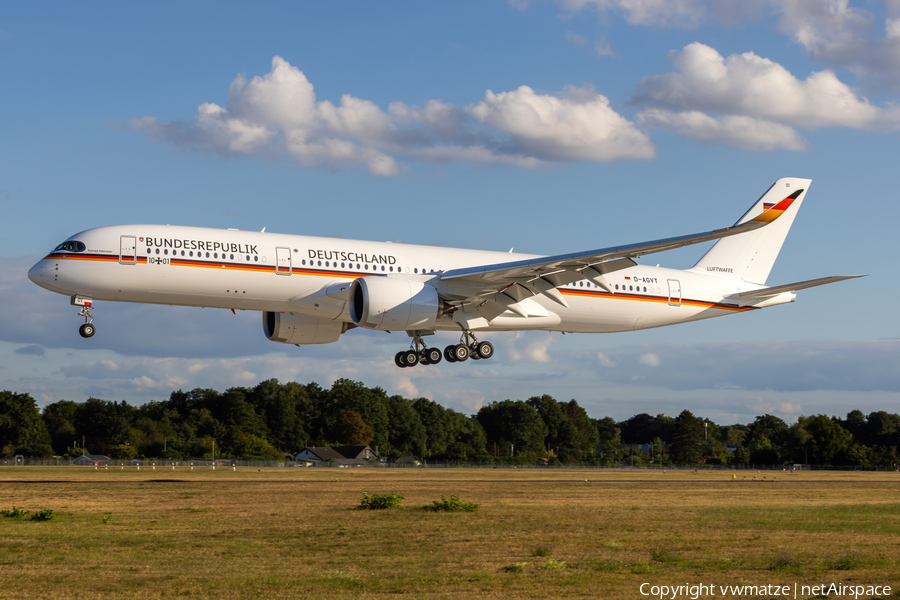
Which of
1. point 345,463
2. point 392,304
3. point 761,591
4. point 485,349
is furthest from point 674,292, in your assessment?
point 345,463

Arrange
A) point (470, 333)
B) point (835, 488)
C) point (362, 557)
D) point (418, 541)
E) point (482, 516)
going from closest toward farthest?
point (362, 557)
point (418, 541)
point (482, 516)
point (470, 333)
point (835, 488)

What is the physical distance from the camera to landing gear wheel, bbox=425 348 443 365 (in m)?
43.1

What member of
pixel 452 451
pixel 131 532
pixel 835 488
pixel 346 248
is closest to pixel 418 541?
→ pixel 131 532

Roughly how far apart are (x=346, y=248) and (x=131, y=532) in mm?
15097

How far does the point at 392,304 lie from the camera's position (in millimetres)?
36750

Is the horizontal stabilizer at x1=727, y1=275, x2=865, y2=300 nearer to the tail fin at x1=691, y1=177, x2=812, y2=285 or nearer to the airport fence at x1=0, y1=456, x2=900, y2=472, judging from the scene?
the tail fin at x1=691, y1=177, x2=812, y2=285

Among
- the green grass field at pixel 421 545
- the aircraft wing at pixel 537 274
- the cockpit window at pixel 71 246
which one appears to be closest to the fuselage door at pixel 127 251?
the cockpit window at pixel 71 246

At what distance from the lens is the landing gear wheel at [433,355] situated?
43094 millimetres

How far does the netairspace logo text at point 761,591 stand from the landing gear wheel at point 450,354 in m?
22.3

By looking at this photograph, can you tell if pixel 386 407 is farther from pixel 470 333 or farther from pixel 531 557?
pixel 531 557

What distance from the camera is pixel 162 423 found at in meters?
156

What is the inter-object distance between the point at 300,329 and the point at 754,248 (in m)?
27.0

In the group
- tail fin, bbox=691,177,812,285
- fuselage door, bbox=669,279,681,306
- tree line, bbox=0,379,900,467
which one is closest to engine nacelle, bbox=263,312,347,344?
fuselage door, bbox=669,279,681,306

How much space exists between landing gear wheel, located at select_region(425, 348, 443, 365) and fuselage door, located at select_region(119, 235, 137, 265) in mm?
14682
